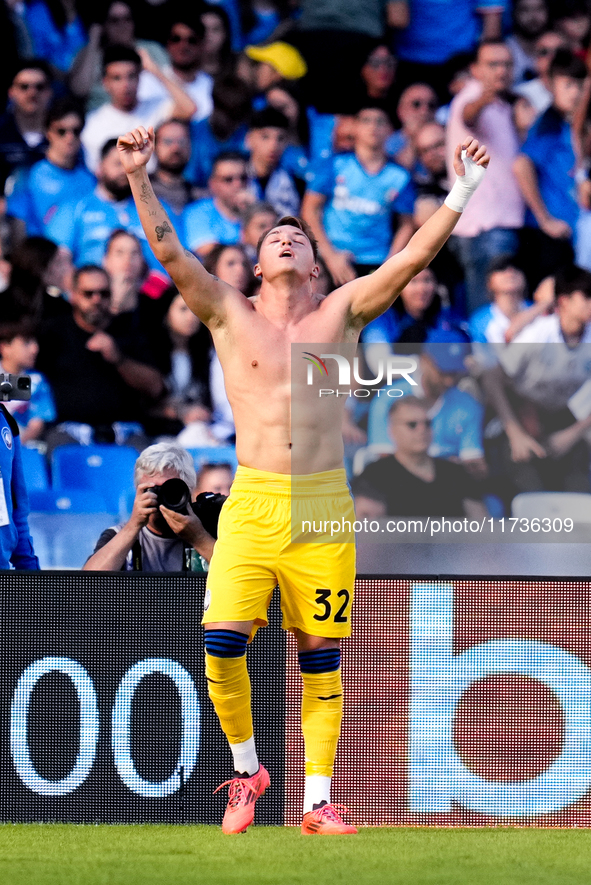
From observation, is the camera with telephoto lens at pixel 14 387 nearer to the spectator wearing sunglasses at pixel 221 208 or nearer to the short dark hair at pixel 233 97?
the spectator wearing sunglasses at pixel 221 208

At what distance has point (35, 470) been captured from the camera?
6.58 metres

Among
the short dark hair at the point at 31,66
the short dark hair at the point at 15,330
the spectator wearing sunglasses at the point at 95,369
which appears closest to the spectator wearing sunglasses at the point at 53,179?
the short dark hair at the point at 31,66

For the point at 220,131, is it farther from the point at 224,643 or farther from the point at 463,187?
the point at 224,643

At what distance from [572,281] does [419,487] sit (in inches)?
69.5

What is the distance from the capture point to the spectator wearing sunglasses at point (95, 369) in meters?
6.72

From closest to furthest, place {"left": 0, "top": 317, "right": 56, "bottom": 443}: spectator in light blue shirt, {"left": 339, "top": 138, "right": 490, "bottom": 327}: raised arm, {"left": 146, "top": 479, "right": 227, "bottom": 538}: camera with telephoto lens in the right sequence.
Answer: {"left": 339, "top": 138, "right": 490, "bottom": 327}: raised arm → {"left": 146, "top": 479, "right": 227, "bottom": 538}: camera with telephoto lens → {"left": 0, "top": 317, "right": 56, "bottom": 443}: spectator in light blue shirt

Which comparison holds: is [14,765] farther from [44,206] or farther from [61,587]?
[44,206]

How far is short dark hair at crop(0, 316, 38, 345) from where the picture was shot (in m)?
6.84

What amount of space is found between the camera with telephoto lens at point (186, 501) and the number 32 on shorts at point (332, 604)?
925 millimetres

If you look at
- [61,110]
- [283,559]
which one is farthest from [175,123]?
[283,559]

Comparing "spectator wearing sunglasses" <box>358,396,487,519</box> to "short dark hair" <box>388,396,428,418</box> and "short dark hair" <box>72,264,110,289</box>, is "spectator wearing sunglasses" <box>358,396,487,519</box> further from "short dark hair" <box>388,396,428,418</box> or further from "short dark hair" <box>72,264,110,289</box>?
"short dark hair" <box>72,264,110,289</box>

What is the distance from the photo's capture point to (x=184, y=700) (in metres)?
4.18

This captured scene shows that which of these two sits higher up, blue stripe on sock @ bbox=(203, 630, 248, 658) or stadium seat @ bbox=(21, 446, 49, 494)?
stadium seat @ bbox=(21, 446, 49, 494)

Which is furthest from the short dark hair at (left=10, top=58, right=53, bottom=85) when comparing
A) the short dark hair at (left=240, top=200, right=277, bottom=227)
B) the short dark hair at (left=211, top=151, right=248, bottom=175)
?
the short dark hair at (left=240, top=200, right=277, bottom=227)
